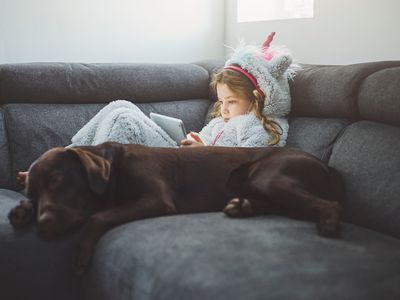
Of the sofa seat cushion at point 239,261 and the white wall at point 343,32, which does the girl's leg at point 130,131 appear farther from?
the white wall at point 343,32

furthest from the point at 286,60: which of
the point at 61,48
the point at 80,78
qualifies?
the point at 61,48

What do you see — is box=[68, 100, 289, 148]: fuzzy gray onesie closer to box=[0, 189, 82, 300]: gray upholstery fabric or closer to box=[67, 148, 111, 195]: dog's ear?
box=[67, 148, 111, 195]: dog's ear

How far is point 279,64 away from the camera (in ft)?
8.68

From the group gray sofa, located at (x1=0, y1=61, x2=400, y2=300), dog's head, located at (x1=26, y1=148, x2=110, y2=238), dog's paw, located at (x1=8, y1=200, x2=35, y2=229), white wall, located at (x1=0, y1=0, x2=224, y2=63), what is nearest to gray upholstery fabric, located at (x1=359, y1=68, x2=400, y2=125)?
gray sofa, located at (x1=0, y1=61, x2=400, y2=300)

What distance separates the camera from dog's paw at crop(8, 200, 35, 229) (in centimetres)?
197

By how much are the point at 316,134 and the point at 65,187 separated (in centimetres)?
116

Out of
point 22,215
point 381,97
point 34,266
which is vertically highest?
point 381,97

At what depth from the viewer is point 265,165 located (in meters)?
2.18

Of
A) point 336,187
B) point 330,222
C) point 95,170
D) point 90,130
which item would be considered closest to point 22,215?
point 95,170

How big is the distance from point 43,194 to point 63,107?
45.0 inches

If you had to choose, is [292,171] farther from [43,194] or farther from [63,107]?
[63,107]

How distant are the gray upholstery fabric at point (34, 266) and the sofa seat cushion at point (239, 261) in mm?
119

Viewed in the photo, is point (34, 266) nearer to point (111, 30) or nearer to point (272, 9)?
point (111, 30)

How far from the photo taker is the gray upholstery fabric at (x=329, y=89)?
96.2 inches
